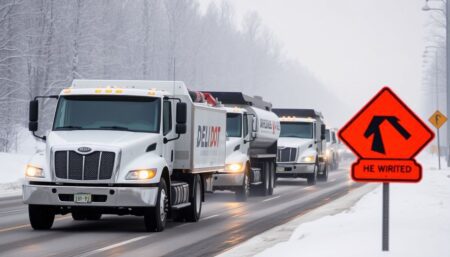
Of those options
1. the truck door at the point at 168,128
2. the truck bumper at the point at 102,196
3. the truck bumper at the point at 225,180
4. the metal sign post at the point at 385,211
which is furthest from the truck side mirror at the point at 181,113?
the truck bumper at the point at 225,180

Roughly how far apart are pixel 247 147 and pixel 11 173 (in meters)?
12.9

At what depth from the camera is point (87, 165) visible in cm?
1602

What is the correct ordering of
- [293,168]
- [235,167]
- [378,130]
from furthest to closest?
[293,168], [235,167], [378,130]

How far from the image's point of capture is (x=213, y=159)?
20.7m

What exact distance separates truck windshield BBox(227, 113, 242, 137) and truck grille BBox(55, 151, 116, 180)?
11.3 m

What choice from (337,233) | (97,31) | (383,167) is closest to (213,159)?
(337,233)

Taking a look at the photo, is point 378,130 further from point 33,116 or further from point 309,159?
point 309,159

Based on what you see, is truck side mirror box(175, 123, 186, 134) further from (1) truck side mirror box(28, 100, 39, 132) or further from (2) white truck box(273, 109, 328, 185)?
(2) white truck box(273, 109, 328, 185)

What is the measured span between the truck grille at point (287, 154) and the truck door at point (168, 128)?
1928 centimetres

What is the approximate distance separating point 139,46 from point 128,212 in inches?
2505

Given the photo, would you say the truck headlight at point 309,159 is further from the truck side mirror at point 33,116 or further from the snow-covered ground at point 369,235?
the truck side mirror at point 33,116

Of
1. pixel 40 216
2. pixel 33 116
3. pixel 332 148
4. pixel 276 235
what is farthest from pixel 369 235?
pixel 332 148

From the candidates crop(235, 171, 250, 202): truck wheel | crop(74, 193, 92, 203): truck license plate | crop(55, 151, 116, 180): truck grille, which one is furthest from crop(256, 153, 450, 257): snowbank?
crop(235, 171, 250, 202): truck wheel

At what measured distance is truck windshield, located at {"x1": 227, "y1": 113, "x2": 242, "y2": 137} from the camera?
27.1m
